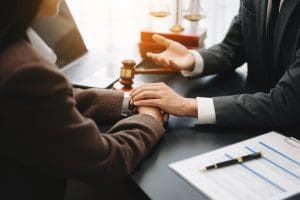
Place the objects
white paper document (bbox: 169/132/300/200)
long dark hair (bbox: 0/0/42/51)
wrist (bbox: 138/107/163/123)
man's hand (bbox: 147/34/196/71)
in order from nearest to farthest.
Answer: long dark hair (bbox: 0/0/42/51), white paper document (bbox: 169/132/300/200), wrist (bbox: 138/107/163/123), man's hand (bbox: 147/34/196/71)

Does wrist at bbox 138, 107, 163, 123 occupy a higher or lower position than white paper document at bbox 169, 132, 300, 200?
higher

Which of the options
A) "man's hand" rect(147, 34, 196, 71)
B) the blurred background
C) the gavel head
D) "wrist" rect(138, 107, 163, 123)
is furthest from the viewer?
the blurred background

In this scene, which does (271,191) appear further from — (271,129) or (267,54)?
(267,54)

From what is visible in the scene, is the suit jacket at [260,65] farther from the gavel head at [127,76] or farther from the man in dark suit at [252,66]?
the gavel head at [127,76]

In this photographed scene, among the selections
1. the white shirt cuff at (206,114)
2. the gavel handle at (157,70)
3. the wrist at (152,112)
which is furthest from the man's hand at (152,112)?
the gavel handle at (157,70)

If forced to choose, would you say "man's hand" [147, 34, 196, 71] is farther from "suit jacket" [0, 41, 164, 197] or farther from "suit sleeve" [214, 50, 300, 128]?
"suit jacket" [0, 41, 164, 197]

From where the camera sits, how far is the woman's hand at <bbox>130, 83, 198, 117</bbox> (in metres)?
1.14

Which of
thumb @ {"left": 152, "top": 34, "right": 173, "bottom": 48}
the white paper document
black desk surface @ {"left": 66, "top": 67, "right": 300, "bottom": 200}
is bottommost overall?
black desk surface @ {"left": 66, "top": 67, "right": 300, "bottom": 200}

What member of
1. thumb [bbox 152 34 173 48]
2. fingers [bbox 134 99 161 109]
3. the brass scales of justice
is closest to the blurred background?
the brass scales of justice

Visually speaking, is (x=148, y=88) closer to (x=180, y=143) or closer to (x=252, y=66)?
(x=180, y=143)

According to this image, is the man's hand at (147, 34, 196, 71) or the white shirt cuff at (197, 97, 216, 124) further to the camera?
the man's hand at (147, 34, 196, 71)

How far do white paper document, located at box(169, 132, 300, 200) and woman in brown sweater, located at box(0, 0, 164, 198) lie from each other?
0.16m

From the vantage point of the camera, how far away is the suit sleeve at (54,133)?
2.39ft

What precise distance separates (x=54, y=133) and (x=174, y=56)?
0.82 metres
